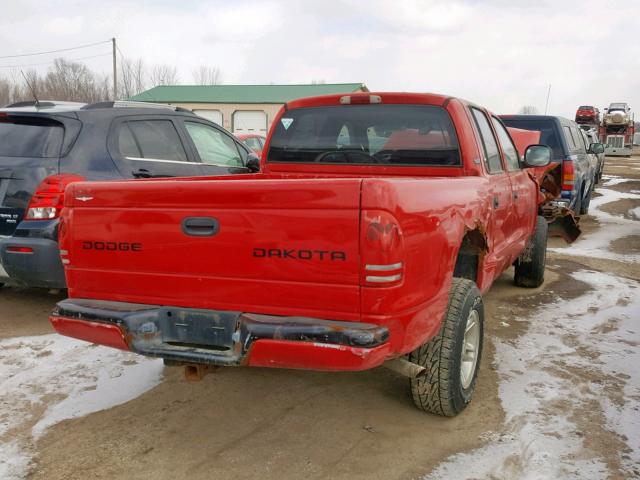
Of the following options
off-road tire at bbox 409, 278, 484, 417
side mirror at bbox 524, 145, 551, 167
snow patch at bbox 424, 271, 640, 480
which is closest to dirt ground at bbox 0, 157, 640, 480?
snow patch at bbox 424, 271, 640, 480

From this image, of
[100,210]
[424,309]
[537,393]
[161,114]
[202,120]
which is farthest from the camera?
[202,120]

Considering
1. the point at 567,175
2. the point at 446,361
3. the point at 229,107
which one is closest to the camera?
the point at 446,361

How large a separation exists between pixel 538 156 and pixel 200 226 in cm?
361

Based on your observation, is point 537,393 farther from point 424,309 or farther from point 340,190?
point 340,190

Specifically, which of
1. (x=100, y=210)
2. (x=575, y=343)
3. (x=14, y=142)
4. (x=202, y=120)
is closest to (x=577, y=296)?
(x=575, y=343)

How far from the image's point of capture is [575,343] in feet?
15.4

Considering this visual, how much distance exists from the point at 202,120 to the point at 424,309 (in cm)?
439

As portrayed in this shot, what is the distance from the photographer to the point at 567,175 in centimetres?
904

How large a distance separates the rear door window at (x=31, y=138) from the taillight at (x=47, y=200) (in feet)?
0.99

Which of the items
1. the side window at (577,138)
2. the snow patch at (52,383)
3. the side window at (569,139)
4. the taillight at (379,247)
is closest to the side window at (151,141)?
the snow patch at (52,383)

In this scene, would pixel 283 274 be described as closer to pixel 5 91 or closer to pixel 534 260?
pixel 534 260

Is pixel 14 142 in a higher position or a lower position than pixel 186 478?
higher

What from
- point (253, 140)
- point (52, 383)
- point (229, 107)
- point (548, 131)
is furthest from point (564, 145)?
point (229, 107)

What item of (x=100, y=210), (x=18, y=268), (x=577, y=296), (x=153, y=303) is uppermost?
(x=100, y=210)
